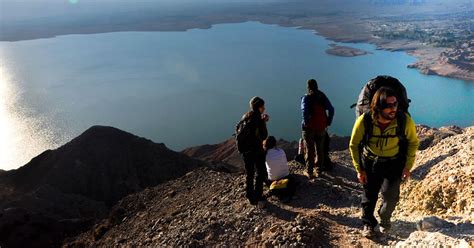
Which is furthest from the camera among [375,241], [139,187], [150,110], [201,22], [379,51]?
[201,22]

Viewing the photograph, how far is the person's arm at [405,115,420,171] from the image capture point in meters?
3.22

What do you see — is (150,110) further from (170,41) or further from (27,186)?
(170,41)

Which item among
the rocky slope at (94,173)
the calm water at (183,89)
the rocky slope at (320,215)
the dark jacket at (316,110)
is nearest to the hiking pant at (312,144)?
the dark jacket at (316,110)

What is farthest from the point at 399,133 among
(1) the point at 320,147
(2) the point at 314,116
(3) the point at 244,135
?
(1) the point at 320,147

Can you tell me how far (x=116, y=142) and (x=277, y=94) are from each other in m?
30.6

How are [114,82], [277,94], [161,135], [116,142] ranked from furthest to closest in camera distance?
[114,82] → [277,94] → [161,135] → [116,142]

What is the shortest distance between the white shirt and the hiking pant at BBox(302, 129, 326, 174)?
1.82ft

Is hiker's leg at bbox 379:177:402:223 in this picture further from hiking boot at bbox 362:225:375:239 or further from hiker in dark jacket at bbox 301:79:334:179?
hiker in dark jacket at bbox 301:79:334:179

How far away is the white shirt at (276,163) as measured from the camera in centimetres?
568

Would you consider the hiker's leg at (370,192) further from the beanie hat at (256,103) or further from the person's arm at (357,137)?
the beanie hat at (256,103)

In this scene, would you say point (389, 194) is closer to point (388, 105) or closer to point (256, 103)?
point (388, 105)

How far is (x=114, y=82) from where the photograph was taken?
61.0m

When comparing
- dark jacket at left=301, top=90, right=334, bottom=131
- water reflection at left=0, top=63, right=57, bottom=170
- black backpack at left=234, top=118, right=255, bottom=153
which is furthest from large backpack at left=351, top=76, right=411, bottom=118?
water reflection at left=0, top=63, right=57, bottom=170

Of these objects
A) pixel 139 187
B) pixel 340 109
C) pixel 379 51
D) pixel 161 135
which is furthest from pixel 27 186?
pixel 379 51
